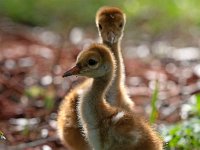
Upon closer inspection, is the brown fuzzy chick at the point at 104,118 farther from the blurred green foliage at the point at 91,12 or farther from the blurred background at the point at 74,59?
the blurred green foliage at the point at 91,12

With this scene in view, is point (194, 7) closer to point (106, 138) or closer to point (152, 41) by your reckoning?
point (152, 41)

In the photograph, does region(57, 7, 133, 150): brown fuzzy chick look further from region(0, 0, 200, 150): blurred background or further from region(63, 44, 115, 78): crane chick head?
region(0, 0, 200, 150): blurred background

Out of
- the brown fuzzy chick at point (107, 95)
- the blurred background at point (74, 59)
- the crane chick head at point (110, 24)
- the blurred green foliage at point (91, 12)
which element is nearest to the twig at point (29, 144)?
the blurred background at point (74, 59)

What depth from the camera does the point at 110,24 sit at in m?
6.35

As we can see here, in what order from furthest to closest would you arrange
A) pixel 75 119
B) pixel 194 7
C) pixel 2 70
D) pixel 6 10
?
pixel 194 7
pixel 6 10
pixel 2 70
pixel 75 119

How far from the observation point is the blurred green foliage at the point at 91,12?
11.6 metres

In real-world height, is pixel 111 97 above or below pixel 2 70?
below

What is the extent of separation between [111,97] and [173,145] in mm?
577

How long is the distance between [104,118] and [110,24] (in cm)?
128

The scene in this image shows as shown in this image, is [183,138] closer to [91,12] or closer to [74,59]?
[74,59]

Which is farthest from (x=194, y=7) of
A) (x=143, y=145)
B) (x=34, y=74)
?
(x=143, y=145)

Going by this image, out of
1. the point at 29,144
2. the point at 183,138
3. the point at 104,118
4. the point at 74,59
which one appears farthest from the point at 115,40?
the point at 74,59

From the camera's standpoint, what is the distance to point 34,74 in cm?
892

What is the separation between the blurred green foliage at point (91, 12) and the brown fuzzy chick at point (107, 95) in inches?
192
